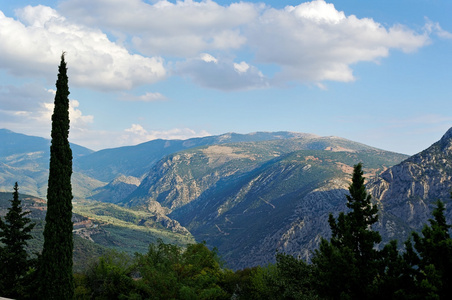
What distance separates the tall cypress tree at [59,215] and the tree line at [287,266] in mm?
76

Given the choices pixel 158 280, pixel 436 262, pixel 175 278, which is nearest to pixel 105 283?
pixel 158 280

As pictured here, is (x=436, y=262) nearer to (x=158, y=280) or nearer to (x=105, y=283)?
(x=158, y=280)

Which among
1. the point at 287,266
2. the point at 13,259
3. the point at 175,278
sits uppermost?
the point at 287,266

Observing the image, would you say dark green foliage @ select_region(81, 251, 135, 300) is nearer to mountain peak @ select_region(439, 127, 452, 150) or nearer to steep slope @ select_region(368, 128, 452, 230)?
steep slope @ select_region(368, 128, 452, 230)

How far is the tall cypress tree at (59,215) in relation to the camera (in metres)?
29.9

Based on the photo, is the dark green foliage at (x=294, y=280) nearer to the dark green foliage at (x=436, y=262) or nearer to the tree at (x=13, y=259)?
the dark green foliage at (x=436, y=262)

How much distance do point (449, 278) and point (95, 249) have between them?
15772 centimetres

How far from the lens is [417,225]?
526ft

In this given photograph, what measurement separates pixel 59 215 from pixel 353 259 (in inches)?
965

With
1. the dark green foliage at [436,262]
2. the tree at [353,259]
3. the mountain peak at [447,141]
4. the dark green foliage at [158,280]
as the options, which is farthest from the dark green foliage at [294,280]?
the mountain peak at [447,141]

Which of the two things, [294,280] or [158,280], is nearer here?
[158,280]

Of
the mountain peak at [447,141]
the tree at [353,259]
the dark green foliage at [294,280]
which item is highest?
the mountain peak at [447,141]

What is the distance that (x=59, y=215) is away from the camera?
3112 cm

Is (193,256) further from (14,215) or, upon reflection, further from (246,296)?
(14,215)
